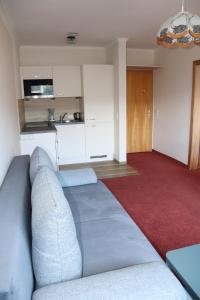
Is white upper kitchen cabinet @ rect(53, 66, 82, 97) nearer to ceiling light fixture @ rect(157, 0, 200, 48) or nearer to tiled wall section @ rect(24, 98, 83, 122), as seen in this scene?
tiled wall section @ rect(24, 98, 83, 122)

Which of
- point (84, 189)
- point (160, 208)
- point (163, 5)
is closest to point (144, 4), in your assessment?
point (163, 5)

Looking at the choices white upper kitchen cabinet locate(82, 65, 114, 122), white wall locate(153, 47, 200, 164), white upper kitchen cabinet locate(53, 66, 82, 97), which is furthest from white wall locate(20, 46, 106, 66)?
white wall locate(153, 47, 200, 164)

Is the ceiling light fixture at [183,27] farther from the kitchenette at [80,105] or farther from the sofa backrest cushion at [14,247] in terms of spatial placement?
the kitchenette at [80,105]

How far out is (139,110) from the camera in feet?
19.7

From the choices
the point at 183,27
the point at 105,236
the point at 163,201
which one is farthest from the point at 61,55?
the point at 105,236

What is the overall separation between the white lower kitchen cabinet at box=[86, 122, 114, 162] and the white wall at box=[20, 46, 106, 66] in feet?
4.82

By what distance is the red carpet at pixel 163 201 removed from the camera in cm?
250

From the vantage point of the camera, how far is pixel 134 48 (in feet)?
18.1

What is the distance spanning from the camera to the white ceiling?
2.82m

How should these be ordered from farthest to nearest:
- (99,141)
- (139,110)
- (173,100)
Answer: (139,110)
(99,141)
(173,100)

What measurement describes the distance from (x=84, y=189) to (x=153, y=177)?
2.08 meters

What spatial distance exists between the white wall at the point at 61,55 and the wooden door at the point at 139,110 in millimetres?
903

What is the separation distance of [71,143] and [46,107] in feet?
3.47

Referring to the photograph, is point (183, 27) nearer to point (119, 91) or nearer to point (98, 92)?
point (119, 91)
